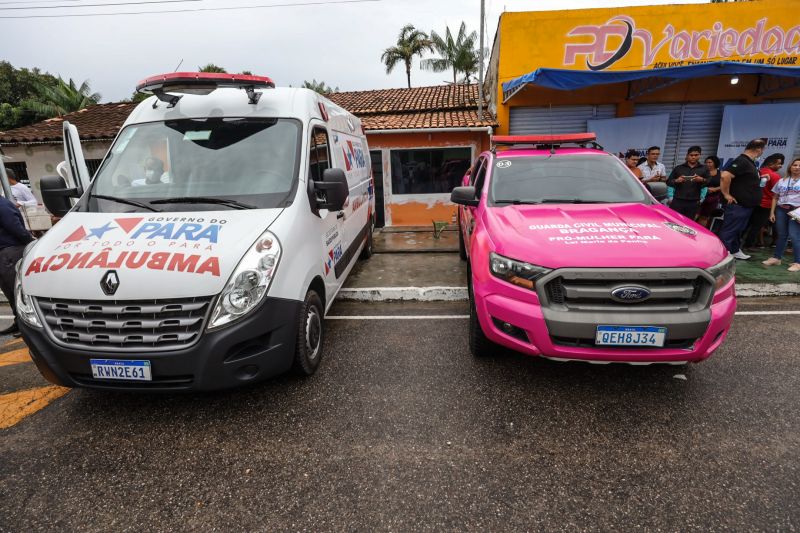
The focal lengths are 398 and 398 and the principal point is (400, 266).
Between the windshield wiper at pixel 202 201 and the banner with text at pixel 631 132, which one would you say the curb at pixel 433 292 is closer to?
the windshield wiper at pixel 202 201

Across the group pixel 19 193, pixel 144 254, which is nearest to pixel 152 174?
pixel 144 254

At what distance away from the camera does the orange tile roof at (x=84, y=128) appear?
40.0 feet

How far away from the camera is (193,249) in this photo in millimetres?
2518

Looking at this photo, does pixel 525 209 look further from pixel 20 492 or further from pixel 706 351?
pixel 20 492

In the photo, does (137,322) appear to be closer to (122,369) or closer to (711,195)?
(122,369)

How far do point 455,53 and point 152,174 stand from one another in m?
24.2

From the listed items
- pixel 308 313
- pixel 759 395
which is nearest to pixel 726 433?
pixel 759 395

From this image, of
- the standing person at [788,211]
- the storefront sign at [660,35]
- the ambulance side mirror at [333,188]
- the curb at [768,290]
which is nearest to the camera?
the ambulance side mirror at [333,188]

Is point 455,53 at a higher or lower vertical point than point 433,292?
higher

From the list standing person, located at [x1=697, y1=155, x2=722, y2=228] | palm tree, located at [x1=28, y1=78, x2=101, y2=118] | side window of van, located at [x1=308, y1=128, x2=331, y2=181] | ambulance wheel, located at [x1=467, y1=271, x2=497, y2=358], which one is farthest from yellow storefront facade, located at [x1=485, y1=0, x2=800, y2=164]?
palm tree, located at [x1=28, y1=78, x2=101, y2=118]

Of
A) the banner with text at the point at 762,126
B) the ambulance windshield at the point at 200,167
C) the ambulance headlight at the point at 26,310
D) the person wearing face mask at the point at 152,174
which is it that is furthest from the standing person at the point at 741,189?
the ambulance headlight at the point at 26,310

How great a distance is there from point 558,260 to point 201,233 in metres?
2.37

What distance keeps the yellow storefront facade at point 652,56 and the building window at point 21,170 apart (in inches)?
597

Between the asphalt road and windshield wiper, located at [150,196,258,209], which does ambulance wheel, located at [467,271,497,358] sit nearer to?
the asphalt road
